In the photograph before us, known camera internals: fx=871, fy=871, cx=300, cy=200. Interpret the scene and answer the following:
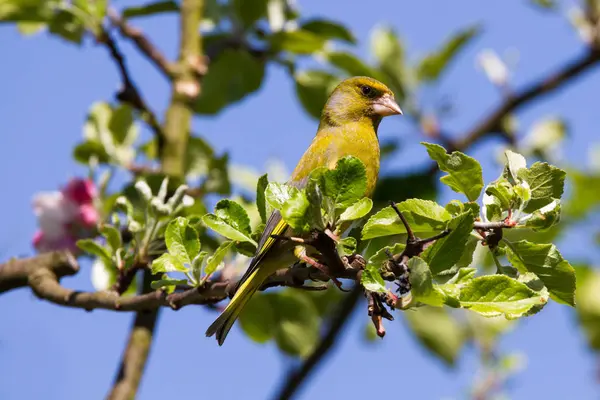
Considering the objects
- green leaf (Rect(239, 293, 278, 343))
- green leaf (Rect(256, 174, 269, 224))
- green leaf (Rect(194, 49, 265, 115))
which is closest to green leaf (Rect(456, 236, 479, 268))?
green leaf (Rect(256, 174, 269, 224))

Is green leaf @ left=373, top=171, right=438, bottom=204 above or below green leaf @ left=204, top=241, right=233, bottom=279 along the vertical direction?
below

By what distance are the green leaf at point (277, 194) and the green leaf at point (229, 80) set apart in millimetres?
2439

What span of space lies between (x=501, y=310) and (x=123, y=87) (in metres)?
2.60

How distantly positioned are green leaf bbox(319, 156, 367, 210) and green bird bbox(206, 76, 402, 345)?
376mm

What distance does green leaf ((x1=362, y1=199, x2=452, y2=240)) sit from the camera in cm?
219

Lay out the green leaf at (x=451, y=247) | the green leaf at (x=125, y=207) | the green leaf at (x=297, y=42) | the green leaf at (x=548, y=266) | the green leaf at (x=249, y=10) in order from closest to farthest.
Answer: the green leaf at (x=451, y=247), the green leaf at (x=548, y=266), the green leaf at (x=125, y=207), the green leaf at (x=297, y=42), the green leaf at (x=249, y=10)

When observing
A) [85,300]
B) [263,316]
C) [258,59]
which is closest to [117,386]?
[85,300]

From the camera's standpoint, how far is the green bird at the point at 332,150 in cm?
283

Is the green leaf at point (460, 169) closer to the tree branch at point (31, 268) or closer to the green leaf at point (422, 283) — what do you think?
the green leaf at point (422, 283)

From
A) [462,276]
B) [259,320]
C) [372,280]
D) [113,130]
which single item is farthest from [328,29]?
[372,280]

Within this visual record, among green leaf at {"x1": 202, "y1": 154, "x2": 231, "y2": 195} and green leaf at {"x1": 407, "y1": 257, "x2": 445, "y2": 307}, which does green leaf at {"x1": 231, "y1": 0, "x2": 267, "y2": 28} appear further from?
green leaf at {"x1": 407, "y1": 257, "x2": 445, "y2": 307}

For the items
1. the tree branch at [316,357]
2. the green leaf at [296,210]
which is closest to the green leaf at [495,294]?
the green leaf at [296,210]

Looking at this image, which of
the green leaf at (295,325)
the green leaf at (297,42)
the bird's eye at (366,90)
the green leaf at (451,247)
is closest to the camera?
Answer: the green leaf at (451,247)

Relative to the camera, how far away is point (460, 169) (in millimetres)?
2295
